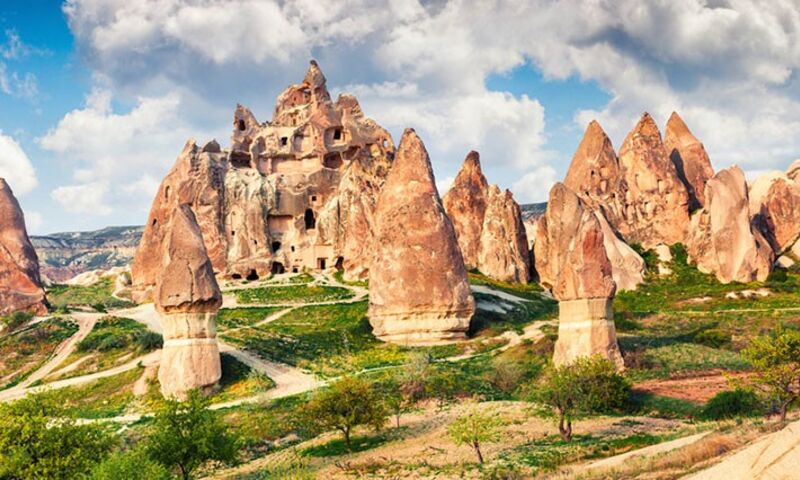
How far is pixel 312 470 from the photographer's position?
73.4 feet

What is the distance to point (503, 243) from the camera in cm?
6725

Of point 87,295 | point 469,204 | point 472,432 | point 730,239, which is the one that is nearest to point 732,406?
point 472,432

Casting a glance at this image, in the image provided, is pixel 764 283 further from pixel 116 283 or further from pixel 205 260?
pixel 116 283

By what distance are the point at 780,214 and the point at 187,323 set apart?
5601 centimetres

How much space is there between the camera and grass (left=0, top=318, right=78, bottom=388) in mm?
41656

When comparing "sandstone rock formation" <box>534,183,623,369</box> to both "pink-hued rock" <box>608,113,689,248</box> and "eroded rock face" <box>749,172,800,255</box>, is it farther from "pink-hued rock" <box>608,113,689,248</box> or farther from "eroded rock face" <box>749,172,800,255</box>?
"eroded rock face" <box>749,172,800,255</box>

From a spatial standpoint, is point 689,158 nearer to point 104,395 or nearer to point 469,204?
point 469,204

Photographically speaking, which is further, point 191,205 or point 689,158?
point 689,158

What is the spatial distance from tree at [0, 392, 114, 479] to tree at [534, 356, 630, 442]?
565 inches

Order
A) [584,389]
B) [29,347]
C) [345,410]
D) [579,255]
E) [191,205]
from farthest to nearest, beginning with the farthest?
[191,205] < [29,347] < [579,255] < [584,389] < [345,410]

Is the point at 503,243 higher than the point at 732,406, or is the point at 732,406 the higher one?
the point at 503,243

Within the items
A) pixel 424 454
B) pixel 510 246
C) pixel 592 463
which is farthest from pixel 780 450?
pixel 510 246

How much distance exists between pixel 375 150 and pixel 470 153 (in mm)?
9584

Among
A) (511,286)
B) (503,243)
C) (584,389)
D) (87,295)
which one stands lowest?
(584,389)
